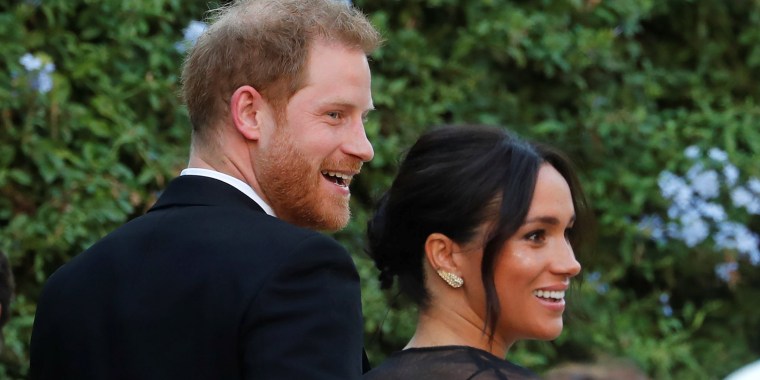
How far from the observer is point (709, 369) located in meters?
5.20

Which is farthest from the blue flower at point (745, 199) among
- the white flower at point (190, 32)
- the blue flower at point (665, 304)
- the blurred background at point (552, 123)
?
the white flower at point (190, 32)

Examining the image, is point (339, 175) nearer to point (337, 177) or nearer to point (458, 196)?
point (337, 177)

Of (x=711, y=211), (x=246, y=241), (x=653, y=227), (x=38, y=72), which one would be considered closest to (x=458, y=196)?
(x=246, y=241)

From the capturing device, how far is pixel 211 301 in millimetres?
2055

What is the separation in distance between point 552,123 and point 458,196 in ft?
8.24

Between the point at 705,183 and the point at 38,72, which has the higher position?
the point at 38,72

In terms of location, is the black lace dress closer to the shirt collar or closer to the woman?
the woman

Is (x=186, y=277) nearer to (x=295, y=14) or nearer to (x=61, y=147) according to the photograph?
(x=295, y=14)

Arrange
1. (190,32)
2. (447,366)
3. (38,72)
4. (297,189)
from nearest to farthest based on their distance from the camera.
Answer: (297,189), (447,366), (38,72), (190,32)

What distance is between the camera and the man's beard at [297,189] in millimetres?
2234

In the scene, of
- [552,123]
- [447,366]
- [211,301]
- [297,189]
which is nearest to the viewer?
[211,301]

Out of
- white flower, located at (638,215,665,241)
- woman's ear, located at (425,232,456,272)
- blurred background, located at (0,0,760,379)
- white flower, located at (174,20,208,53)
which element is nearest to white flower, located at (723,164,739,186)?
blurred background, located at (0,0,760,379)

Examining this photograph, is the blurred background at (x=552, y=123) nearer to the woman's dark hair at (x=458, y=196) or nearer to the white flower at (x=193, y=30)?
the white flower at (x=193, y=30)

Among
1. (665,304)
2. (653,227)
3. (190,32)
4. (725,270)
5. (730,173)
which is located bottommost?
(665,304)
